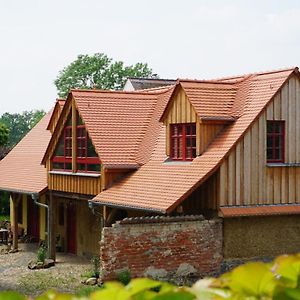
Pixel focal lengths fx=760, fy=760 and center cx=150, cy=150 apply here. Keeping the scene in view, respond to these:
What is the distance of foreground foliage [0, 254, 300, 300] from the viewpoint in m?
2.29

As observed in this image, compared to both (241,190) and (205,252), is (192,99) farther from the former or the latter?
(205,252)

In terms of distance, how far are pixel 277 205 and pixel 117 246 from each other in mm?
4533

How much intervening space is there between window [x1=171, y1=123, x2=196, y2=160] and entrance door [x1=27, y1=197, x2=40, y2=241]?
1123cm

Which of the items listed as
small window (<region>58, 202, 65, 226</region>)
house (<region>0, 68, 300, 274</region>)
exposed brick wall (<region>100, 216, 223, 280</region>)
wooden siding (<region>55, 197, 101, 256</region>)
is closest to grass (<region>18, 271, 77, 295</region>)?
exposed brick wall (<region>100, 216, 223, 280</region>)

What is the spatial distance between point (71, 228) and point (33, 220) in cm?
496

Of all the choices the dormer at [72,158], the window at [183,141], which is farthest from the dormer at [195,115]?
the dormer at [72,158]

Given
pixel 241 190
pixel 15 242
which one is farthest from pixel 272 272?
pixel 15 242

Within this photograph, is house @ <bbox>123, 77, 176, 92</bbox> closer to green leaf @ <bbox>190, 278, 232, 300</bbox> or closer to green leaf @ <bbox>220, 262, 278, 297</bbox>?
green leaf @ <bbox>190, 278, 232, 300</bbox>

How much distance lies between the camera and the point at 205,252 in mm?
18938

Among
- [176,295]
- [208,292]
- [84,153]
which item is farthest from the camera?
[84,153]

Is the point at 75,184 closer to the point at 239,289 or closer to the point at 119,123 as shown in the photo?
the point at 119,123

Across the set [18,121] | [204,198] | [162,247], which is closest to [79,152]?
[204,198]

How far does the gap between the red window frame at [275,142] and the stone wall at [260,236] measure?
158cm

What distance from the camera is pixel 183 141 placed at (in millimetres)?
21078
